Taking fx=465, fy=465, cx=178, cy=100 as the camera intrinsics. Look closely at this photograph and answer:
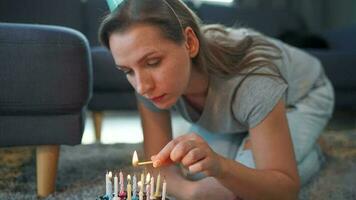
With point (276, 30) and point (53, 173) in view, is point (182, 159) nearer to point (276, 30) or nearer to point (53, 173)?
point (53, 173)

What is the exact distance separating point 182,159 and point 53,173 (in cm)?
56

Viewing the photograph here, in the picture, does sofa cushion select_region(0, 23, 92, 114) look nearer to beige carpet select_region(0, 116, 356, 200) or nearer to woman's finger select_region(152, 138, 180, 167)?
beige carpet select_region(0, 116, 356, 200)

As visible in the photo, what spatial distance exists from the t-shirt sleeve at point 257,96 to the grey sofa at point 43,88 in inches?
15.2

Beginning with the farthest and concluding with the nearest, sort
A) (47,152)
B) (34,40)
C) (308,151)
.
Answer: (308,151) → (47,152) → (34,40)

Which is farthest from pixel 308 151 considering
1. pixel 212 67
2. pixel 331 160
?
pixel 212 67

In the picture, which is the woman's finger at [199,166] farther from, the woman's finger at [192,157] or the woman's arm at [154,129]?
the woman's arm at [154,129]

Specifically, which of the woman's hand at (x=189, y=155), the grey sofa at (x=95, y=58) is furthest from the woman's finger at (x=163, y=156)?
the grey sofa at (x=95, y=58)

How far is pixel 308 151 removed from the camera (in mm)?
1391

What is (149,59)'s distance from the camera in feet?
2.90

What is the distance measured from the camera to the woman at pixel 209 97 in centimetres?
88

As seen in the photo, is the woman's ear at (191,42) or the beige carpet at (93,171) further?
the beige carpet at (93,171)

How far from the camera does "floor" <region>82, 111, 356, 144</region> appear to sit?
227cm

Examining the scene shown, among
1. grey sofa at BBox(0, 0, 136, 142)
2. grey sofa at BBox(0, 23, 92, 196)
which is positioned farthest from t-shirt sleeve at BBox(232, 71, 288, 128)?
grey sofa at BBox(0, 0, 136, 142)

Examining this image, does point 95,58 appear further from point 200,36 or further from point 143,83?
point 143,83
